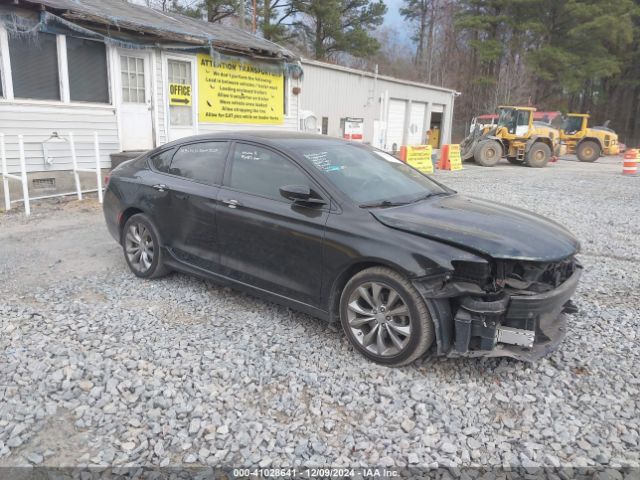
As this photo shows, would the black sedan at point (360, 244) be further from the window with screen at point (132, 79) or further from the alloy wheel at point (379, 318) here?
the window with screen at point (132, 79)

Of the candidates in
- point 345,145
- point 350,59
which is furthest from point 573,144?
point 345,145

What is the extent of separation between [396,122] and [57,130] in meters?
16.8

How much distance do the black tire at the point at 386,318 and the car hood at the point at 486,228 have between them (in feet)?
1.28

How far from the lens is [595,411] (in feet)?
9.74

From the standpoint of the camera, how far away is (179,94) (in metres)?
11.2

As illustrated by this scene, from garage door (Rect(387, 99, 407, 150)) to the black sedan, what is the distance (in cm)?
1891

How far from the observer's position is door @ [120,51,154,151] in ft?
33.6

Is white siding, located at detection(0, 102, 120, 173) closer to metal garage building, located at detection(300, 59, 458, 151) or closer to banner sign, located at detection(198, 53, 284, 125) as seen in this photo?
banner sign, located at detection(198, 53, 284, 125)

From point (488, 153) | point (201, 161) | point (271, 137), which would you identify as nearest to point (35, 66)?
point (201, 161)

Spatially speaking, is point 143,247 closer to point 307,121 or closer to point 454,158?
point 307,121

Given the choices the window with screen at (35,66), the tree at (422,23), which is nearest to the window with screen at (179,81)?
the window with screen at (35,66)

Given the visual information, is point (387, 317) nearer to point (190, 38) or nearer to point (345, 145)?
point (345, 145)

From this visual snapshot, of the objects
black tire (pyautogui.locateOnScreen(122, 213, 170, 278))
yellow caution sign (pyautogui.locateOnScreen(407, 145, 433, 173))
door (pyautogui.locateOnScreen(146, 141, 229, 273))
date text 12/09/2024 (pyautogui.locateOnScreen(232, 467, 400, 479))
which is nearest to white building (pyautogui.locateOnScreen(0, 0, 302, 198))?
yellow caution sign (pyautogui.locateOnScreen(407, 145, 433, 173))

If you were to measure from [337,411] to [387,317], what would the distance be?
2.31 feet
